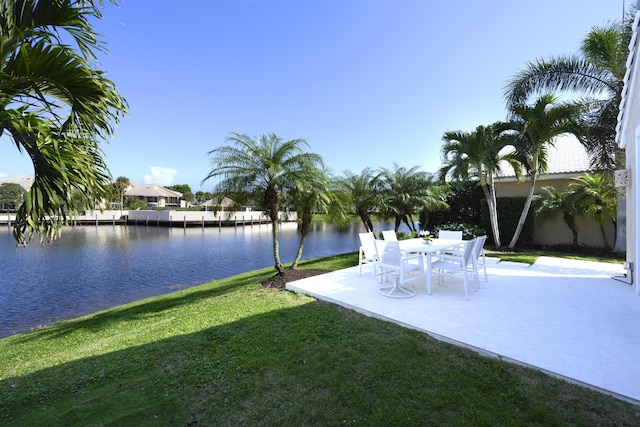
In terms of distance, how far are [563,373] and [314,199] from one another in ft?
24.5

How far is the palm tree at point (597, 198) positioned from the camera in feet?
37.2

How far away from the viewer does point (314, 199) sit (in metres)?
9.70

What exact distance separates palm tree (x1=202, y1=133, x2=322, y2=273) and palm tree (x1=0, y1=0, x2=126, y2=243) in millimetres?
5729

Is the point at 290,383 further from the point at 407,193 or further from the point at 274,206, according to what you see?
the point at 407,193

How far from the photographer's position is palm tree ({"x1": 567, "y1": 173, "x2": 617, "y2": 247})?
11.4 metres

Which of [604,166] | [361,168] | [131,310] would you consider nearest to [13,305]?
[131,310]

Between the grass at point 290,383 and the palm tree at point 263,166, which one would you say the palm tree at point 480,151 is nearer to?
the palm tree at point 263,166

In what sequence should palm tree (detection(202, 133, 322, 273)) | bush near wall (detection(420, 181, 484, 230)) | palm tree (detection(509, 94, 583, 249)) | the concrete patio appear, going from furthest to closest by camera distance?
bush near wall (detection(420, 181, 484, 230)) < palm tree (detection(509, 94, 583, 249)) < palm tree (detection(202, 133, 322, 273)) < the concrete patio

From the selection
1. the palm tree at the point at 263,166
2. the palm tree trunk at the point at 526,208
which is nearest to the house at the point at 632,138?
the palm tree trunk at the point at 526,208

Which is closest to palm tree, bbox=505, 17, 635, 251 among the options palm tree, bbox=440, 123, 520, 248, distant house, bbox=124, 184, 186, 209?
palm tree, bbox=440, 123, 520, 248

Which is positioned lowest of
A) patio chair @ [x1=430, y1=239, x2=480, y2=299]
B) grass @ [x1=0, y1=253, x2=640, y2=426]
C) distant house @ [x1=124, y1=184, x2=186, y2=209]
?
grass @ [x1=0, y1=253, x2=640, y2=426]

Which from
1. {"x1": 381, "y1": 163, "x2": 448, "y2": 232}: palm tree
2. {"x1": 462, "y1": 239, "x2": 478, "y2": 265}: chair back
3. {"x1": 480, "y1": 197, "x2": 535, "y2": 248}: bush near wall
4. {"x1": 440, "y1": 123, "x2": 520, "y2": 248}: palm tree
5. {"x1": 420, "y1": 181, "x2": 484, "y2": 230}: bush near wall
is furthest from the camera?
{"x1": 420, "y1": 181, "x2": 484, "y2": 230}: bush near wall

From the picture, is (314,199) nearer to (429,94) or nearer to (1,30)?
(1,30)

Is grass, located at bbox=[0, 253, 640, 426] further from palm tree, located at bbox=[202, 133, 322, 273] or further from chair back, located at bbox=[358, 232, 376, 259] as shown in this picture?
palm tree, located at bbox=[202, 133, 322, 273]
